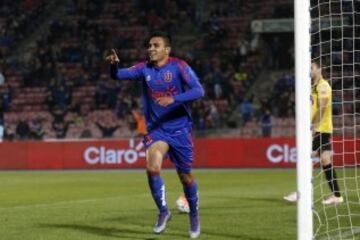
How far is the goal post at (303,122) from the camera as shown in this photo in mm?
7621

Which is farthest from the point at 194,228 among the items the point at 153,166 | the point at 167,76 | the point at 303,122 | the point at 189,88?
the point at 303,122

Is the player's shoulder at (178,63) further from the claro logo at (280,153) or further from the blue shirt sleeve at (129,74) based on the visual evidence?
the claro logo at (280,153)

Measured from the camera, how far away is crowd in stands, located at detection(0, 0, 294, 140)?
98.3 feet

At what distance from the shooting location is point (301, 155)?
7.62 metres

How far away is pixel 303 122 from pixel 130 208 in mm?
6027

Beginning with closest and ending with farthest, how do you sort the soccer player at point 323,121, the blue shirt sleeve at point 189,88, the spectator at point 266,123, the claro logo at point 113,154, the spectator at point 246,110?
the blue shirt sleeve at point 189,88
the soccer player at point 323,121
the spectator at point 266,123
the claro logo at point 113,154
the spectator at point 246,110

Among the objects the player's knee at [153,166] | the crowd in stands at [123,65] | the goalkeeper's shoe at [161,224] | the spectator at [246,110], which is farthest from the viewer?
the crowd in stands at [123,65]

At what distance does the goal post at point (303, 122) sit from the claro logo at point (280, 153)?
1878 centimetres

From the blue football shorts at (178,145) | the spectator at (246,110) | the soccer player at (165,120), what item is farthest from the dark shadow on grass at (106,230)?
the spectator at (246,110)

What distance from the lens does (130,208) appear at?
13.2m

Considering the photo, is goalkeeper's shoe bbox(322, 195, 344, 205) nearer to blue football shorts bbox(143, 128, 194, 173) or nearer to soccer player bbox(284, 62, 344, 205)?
soccer player bbox(284, 62, 344, 205)

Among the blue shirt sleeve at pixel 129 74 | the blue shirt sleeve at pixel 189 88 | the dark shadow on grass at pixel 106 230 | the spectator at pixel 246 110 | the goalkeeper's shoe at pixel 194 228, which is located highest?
the blue shirt sleeve at pixel 129 74

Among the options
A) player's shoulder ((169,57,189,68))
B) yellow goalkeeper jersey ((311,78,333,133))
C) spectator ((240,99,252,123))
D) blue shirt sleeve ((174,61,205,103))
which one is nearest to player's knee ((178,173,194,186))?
blue shirt sleeve ((174,61,205,103))

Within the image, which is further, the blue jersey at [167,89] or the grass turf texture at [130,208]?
the grass turf texture at [130,208]
